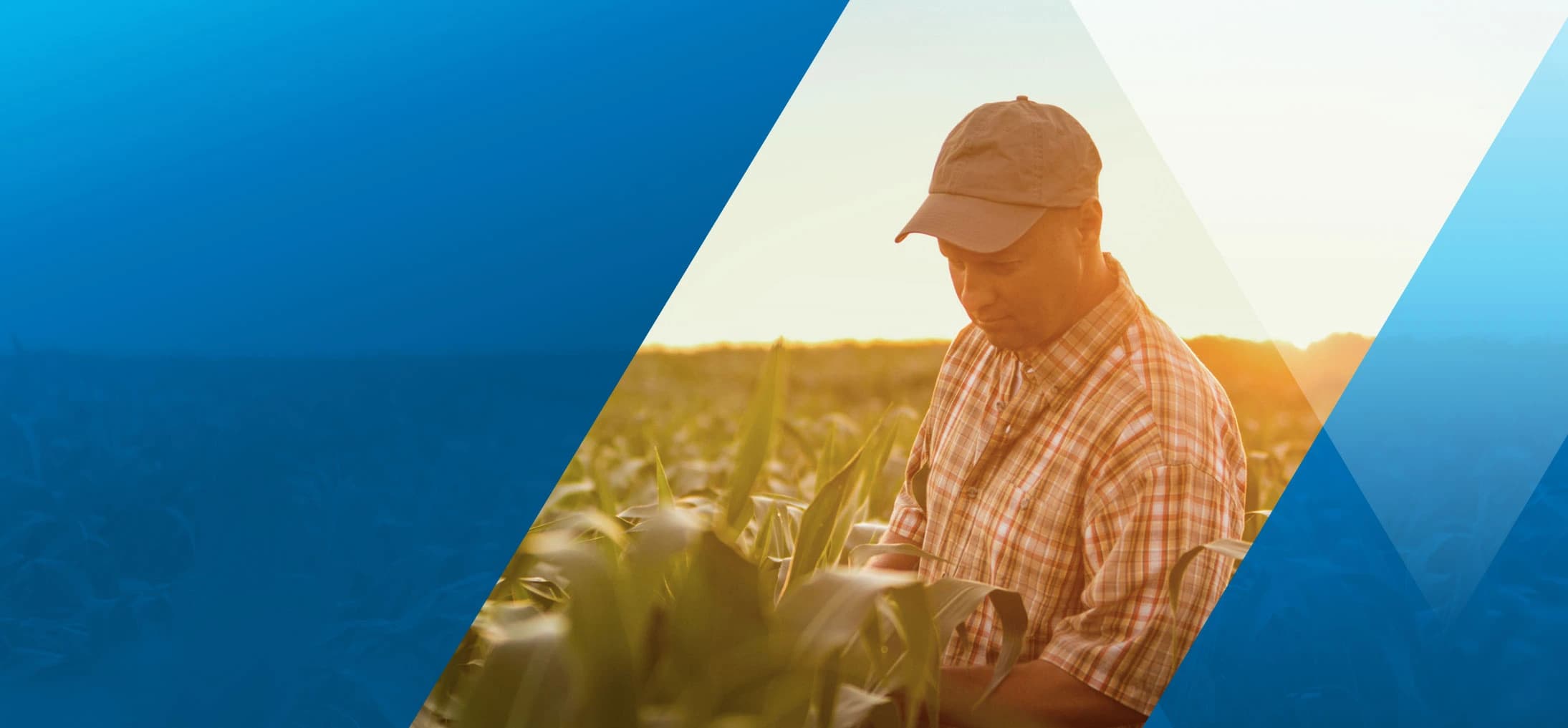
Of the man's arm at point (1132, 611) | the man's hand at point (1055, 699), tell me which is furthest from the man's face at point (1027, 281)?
the man's hand at point (1055, 699)

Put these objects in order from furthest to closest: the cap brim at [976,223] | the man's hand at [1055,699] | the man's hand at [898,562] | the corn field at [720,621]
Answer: the man's hand at [898,562]
the cap brim at [976,223]
the man's hand at [1055,699]
the corn field at [720,621]

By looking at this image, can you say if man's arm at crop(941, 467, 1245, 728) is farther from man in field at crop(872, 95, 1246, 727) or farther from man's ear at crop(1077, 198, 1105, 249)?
man's ear at crop(1077, 198, 1105, 249)

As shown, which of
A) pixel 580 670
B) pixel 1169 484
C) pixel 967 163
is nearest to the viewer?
pixel 580 670

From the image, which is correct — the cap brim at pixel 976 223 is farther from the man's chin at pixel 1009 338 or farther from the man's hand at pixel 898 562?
the man's hand at pixel 898 562

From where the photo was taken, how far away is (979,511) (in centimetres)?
123

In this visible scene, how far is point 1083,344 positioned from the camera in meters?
1.16

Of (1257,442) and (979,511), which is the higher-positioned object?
(979,511)

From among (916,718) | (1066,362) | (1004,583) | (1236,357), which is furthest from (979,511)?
(1236,357)

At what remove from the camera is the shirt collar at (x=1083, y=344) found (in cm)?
116

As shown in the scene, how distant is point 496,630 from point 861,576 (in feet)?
0.63

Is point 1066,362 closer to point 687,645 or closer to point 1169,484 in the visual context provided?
point 1169,484

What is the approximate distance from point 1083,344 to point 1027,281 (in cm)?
9

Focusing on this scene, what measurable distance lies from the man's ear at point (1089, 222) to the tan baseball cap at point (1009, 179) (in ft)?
0.05

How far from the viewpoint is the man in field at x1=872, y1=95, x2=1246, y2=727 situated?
0.94 metres
